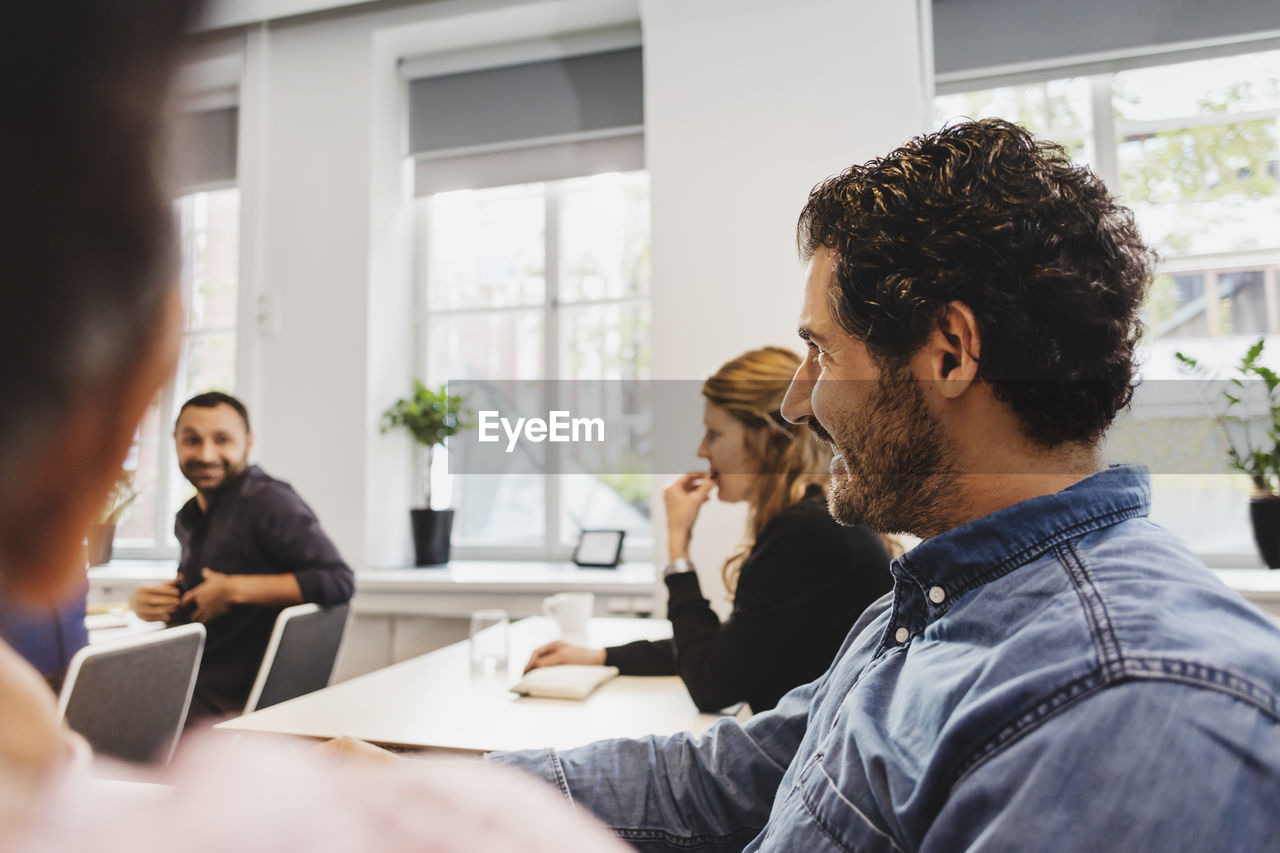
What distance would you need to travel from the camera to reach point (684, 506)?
1928 millimetres

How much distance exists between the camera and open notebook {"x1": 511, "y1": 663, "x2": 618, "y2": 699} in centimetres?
151

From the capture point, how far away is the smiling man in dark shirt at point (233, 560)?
2.15 meters

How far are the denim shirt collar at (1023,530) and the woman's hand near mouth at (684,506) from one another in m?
1.14

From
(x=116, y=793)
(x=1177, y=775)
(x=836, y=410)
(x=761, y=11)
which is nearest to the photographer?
(x=116, y=793)

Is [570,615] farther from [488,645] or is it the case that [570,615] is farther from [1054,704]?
[1054,704]

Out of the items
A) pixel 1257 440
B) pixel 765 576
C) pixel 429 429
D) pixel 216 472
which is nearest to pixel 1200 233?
pixel 1257 440

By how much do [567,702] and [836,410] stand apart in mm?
913

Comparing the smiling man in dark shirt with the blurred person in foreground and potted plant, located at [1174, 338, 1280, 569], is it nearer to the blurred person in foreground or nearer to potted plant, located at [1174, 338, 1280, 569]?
the blurred person in foreground

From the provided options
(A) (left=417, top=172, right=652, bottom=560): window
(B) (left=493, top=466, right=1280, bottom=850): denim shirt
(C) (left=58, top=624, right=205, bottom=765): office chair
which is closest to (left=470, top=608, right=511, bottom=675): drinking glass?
(C) (left=58, top=624, right=205, bottom=765): office chair

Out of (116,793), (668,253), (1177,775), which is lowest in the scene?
(1177,775)

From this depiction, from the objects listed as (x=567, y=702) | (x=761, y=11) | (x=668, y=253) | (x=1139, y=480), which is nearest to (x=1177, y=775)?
(x=1139, y=480)

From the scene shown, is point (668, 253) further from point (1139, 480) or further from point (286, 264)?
point (1139, 480)

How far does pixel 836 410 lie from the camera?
86 cm

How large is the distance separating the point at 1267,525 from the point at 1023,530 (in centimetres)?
246
